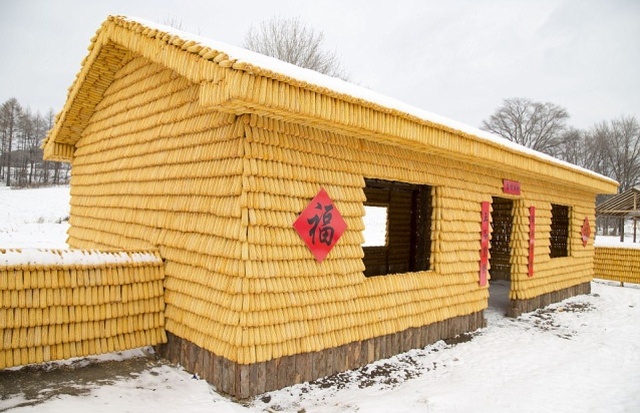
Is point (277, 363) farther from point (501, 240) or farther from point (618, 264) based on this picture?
point (618, 264)

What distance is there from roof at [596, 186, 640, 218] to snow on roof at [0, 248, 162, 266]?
69.3 feet

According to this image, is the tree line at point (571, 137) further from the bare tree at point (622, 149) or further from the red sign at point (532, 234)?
the red sign at point (532, 234)

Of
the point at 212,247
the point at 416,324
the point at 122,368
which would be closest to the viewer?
the point at 212,247

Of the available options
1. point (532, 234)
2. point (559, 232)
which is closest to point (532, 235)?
point (532, 234)

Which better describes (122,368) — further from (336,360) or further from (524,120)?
(524,120)

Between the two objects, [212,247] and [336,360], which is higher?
[212,247]

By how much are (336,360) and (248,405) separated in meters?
1.41

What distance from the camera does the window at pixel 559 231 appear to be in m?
13.0

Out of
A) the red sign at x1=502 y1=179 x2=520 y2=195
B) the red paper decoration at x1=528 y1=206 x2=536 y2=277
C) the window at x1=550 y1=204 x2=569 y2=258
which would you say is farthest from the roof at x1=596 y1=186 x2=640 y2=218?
the red sign at x1=502 y1=179 x2=520 y2=195

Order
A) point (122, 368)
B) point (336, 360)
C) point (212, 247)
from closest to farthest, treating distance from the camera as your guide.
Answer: point (212, 247) < point (122, 368) < point (336, 360)

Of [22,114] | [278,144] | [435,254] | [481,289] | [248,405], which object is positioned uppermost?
[22,114]

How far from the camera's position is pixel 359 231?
5645mm

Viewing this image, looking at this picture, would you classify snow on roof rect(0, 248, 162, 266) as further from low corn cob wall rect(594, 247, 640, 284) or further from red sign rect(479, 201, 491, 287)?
low corn cob wall rect(594, 247, 640, 284)

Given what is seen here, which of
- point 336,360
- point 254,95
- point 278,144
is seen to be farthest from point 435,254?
point 254,95
